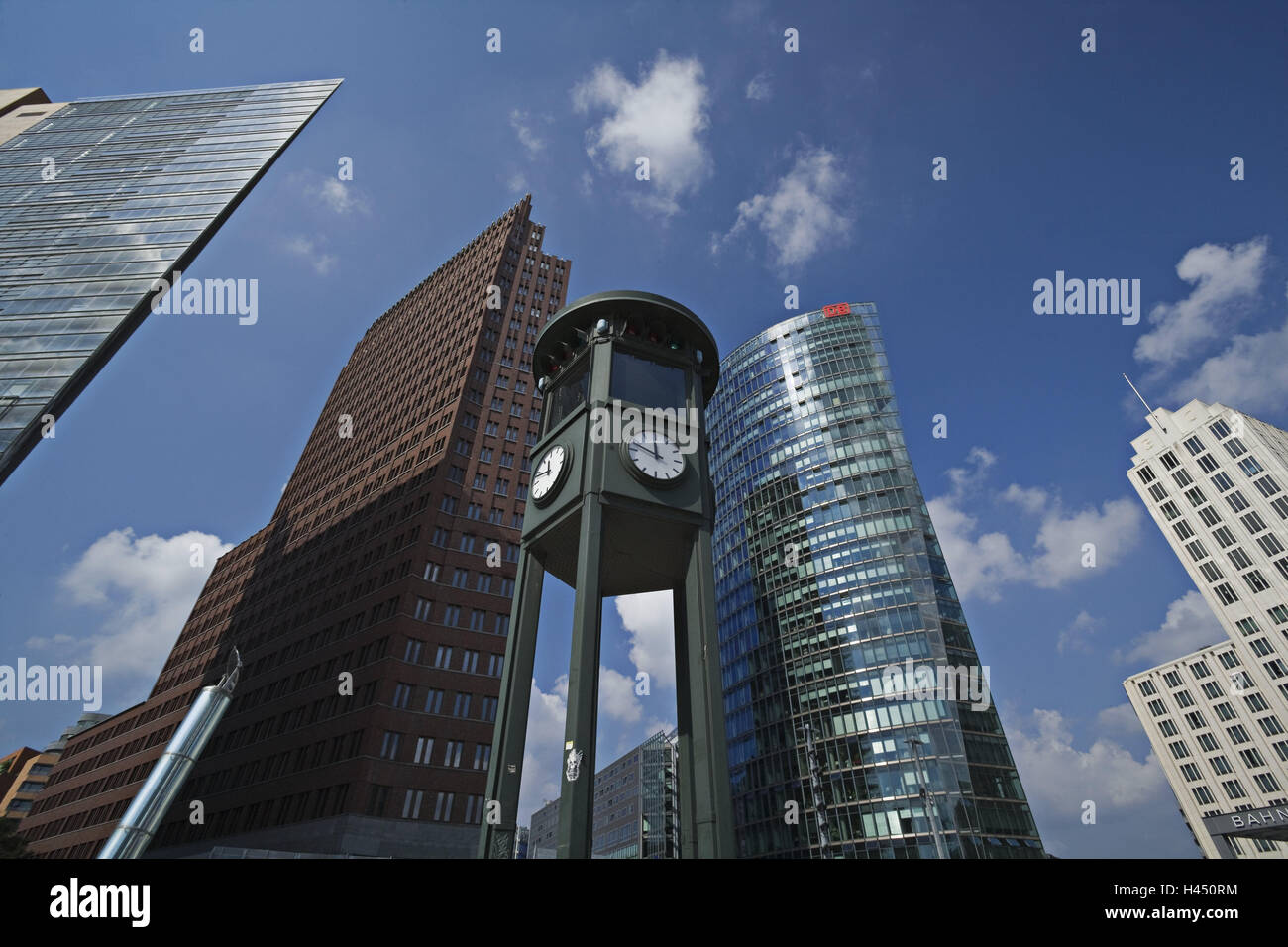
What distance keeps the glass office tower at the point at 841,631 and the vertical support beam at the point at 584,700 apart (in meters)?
37.7

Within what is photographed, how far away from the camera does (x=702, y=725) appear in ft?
54.3

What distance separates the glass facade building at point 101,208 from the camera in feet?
167

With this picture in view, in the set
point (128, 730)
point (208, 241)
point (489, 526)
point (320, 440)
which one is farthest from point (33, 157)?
point (128, 730)

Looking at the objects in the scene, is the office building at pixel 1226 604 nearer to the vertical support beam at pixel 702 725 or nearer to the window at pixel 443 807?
the window at pixel 443 807

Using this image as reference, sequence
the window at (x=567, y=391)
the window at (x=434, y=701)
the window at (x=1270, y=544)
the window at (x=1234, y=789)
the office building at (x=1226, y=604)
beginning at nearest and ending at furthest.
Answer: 1. the window at (x=567, y=391)
2. the window at (x=434, y=701)
3. the window at (x=1270, y=544)
4. the office building at (x=1226, y=604)
5. the window at (x=1234, y=789)

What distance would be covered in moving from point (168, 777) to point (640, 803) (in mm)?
119894

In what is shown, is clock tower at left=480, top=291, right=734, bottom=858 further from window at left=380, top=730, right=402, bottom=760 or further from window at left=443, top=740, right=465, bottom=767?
window at left=443, top=740, right=465, bottom=767

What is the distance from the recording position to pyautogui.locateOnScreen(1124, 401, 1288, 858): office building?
85.1 m

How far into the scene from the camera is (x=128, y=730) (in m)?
90.9

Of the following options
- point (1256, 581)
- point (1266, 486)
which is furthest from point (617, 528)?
point (1266, 486)

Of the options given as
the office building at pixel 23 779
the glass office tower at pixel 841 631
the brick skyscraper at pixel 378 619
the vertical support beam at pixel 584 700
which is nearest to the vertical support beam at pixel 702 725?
the vertical support beam at pixel 584 700

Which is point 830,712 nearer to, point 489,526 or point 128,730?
point 489,526

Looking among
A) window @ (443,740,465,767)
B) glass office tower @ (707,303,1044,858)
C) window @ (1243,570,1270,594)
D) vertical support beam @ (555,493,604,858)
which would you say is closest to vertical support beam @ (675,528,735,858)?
vertical support beam @ (555,493,604,858)
